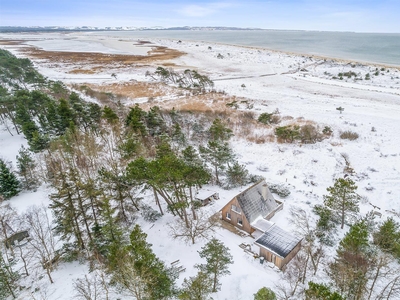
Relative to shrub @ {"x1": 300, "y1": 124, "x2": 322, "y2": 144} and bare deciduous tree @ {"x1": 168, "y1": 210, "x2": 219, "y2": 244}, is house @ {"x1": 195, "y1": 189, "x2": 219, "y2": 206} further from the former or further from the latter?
shrub @ {"x1": 300, "y1": 124, "x2": 322, "y2": 144}

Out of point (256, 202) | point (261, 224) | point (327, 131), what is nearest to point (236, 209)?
point (256, 202)

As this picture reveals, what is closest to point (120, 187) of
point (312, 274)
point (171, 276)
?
point (171, 276)

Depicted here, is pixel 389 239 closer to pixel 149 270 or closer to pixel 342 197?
pixel 342 197

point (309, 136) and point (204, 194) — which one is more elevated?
point (309, 136)

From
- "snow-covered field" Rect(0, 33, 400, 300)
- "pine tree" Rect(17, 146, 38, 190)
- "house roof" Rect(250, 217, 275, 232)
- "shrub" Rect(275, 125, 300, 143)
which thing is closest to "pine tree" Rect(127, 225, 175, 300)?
"snow-covered field" Rect(0, 33, 400, 300)

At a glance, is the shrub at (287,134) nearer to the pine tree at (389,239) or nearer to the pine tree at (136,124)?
the pine tree at (136,124)

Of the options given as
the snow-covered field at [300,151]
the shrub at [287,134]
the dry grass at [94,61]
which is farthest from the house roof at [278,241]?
the dry grass at [94,61]

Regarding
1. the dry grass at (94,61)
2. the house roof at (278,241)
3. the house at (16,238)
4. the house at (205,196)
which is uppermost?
the dry grass at (94,61)

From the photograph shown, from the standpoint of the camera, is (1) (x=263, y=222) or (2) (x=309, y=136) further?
(2) (x=309, y=136)
